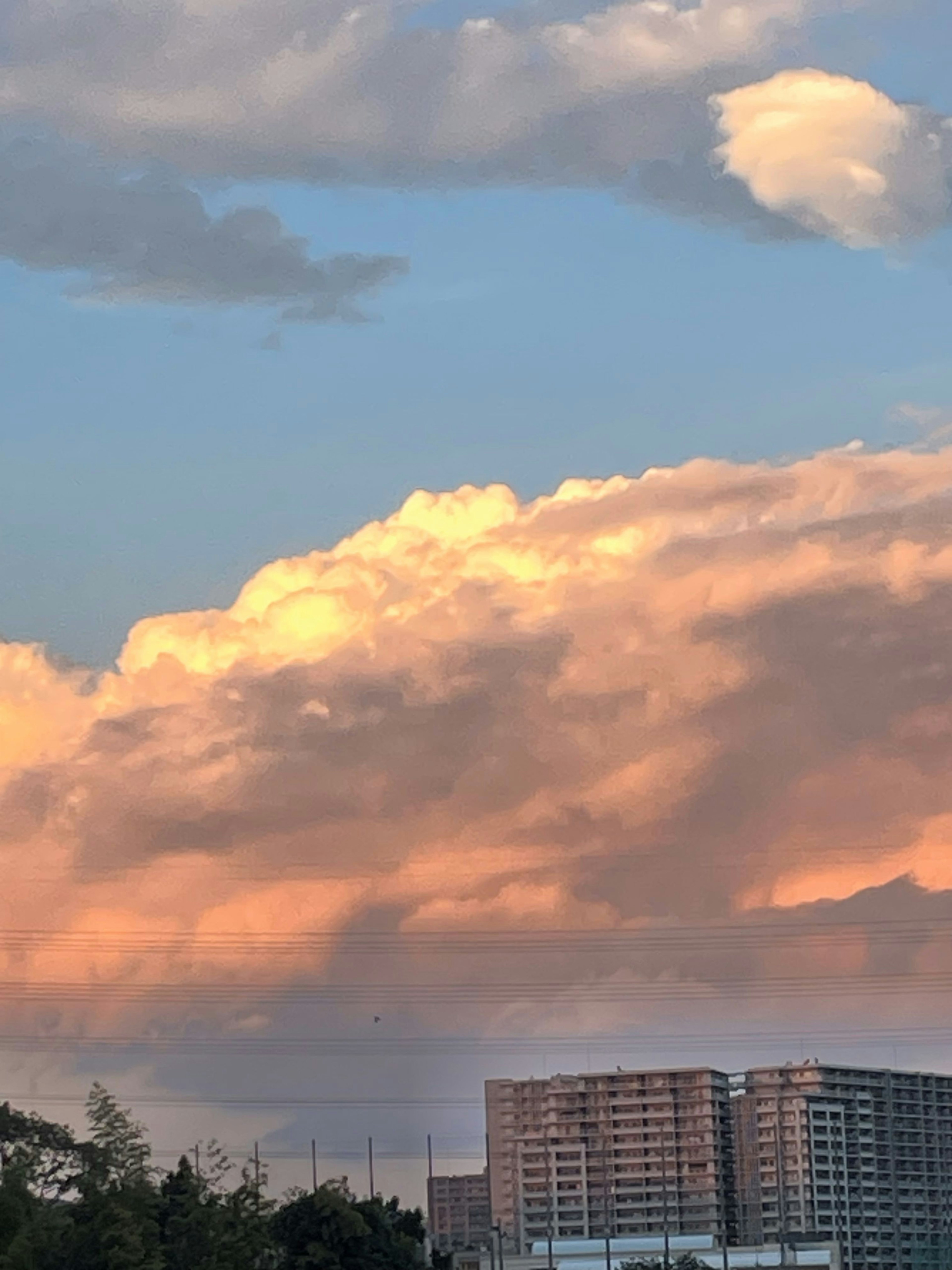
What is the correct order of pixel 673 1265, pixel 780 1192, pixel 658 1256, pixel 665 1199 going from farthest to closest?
pixel 665 1199 < pixel 780 1192 < pixel 658 1256 < pixel 673 1265

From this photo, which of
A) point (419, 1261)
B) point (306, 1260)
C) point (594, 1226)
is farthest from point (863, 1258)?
point (306, 1260)

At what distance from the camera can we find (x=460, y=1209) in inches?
6403

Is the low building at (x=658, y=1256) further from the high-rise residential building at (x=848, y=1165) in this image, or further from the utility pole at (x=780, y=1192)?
the high-rise residential building at (x=848, y=1165)

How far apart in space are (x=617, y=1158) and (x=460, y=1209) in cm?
1853

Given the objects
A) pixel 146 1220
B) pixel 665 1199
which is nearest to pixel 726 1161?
pixel 665 1199

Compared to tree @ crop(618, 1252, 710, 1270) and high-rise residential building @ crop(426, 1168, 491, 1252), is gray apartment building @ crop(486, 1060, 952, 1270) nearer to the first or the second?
high-rise residential building @ crop(426, 1168, 491, 1252)

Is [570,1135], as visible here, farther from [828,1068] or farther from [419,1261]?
[419,1261]

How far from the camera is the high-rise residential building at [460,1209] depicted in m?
154

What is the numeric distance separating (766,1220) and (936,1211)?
43.4ft

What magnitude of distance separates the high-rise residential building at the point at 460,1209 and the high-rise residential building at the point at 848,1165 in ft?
60.5

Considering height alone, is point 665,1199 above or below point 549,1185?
below

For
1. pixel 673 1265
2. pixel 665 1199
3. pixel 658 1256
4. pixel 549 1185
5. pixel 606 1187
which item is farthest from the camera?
pixel 606 1187

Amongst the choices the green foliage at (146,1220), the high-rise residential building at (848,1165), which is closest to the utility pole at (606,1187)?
the high-rise residential building at (848,1165)

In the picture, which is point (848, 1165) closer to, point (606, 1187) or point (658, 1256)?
point (606, 1187)
